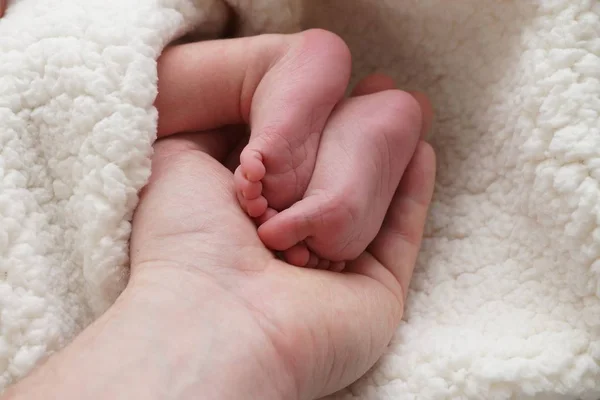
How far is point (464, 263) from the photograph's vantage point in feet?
2.31

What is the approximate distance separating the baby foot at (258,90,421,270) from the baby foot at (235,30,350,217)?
2 centimetres

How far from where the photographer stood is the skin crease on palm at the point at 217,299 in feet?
1.48

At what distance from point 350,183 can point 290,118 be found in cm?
8

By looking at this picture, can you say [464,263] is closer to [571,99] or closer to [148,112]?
[571,99]

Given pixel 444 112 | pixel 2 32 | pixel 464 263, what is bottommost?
pixel 464 263

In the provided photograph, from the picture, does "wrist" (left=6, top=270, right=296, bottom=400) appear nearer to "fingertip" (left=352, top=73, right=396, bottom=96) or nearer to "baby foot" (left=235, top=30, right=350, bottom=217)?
"baby foot" (left=235, top=30, right=350, bottom=217)

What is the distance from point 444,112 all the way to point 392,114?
165 millimetres

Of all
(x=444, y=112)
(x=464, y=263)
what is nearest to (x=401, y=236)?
(x=464, y=263)

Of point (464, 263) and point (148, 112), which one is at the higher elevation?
point (148, 112)

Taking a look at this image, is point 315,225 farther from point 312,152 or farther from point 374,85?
point 374,85

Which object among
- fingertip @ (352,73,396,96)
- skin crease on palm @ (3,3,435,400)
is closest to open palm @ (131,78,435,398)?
skin crease on palm @ (3,3,435,400)

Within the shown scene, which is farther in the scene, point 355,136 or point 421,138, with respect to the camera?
point 421,138

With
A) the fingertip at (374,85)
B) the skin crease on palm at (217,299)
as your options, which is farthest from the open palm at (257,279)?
the fingertip at (374,85)

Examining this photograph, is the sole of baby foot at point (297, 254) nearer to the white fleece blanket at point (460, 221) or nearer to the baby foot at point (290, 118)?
the baby foot at point (290, 118)
